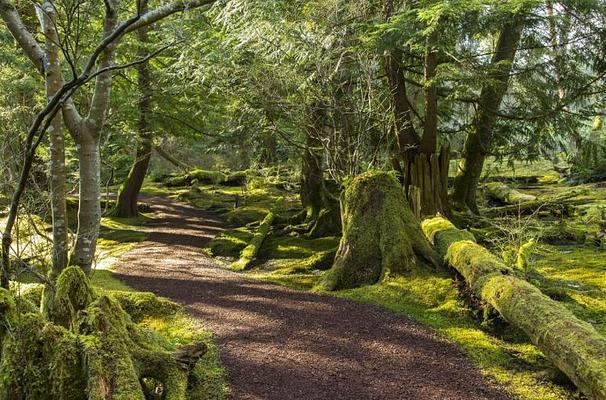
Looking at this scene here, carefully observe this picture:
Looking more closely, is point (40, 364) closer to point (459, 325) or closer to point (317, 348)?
point (317, 348)

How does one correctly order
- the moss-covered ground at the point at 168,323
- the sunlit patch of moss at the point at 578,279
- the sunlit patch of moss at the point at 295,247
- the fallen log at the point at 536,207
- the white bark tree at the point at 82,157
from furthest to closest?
the fallen log at the point at 536,207
the sunlit patch of moss at the point at 295,247
the sunlit patch of moss at the point at 578,279
the white bark tree at the point at 82,157
the moss-covered ground at the point at 168,323

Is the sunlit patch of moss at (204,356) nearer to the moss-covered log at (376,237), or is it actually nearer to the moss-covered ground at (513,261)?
the moss-covered ground at (513,261)

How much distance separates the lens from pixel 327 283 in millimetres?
8375

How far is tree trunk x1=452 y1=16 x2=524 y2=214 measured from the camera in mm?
12055

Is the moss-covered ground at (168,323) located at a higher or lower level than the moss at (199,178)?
lower

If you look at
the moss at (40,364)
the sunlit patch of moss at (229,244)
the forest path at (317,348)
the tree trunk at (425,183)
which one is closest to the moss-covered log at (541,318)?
the forest path at (317,348)

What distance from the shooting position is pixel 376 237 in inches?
337

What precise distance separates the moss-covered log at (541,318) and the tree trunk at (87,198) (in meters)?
5.13

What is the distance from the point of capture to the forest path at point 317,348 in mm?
4824

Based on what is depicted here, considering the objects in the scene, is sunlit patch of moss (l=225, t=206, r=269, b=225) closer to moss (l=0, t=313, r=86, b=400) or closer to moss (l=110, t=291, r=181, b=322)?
moss (l=110, t=291, r=181, b=322)

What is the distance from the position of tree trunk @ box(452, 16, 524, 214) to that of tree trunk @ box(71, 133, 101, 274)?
340 inches

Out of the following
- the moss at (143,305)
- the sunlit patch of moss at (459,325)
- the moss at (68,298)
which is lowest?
the sunlit patch of moss at (459,325)

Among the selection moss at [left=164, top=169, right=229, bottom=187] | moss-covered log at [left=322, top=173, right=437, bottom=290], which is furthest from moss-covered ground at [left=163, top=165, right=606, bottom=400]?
moss at [left=164, top=169, right=229, bottom=187]

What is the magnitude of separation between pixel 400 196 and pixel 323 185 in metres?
5.86
